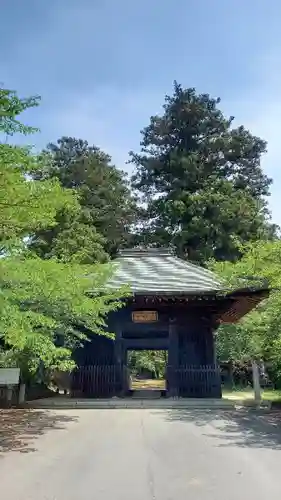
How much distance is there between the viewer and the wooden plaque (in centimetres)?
1531

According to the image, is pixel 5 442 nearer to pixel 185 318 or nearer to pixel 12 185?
pixel 12 185

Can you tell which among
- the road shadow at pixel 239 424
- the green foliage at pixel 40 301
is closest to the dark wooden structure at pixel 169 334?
the road shadow at pixel 239 424

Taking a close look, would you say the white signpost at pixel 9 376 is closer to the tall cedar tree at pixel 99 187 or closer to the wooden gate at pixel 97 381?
the wooden gate at pixel 97 381

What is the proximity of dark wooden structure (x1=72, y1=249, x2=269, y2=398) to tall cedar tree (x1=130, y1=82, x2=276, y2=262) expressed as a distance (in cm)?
1408

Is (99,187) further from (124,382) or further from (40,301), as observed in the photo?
(40,301)

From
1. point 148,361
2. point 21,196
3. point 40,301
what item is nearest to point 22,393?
point 40,301

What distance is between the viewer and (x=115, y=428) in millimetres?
9484

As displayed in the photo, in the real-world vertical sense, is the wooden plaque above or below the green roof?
below

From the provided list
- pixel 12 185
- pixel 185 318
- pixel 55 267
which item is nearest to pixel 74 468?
pixel 55 267

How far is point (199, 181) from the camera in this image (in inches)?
1294

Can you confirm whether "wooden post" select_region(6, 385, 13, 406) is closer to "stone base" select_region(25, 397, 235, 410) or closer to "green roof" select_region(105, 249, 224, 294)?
"stone base" select_region(25, 397, 235, 410)

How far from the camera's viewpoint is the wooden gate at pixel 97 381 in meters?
14.6

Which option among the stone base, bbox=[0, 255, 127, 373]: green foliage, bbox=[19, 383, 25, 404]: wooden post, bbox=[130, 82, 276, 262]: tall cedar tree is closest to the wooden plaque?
the stone base

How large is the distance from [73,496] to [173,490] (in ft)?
3.64
